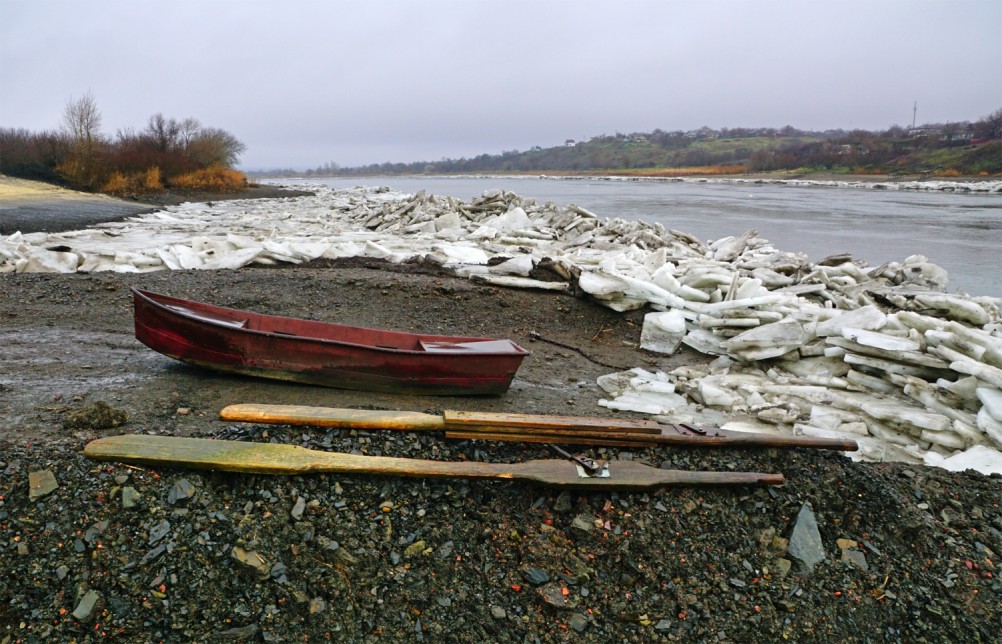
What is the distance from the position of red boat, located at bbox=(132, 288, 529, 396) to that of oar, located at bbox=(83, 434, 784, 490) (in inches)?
54.2

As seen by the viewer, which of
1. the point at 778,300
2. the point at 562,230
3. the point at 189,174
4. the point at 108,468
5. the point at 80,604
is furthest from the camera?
the point at 189,174

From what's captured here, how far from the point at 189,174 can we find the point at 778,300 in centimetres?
3726

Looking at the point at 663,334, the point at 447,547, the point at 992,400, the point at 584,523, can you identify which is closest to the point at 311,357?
the point at 447,547

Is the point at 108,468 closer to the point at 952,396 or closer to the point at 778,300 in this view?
the point at 952,396

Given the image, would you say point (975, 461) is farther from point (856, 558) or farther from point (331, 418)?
point (331, 418)

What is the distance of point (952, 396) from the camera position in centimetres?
582

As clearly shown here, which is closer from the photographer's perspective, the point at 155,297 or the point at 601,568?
the point at 601,568

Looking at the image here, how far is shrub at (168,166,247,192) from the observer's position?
119ft

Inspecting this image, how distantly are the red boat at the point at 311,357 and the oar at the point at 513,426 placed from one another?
85cm

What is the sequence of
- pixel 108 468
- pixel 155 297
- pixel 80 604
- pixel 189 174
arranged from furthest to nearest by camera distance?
1. pixel 189 174
2. pixel 155 297
3. pixel 108 468
4. pixel 80 604

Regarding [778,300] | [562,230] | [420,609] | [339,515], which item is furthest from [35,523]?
[562,230]

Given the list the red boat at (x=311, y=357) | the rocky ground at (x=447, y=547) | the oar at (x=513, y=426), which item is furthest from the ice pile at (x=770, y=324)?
the red boat at (x=311, y=357)

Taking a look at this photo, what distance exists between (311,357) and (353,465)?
5.28 ft

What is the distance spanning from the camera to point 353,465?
3697 millimetres
